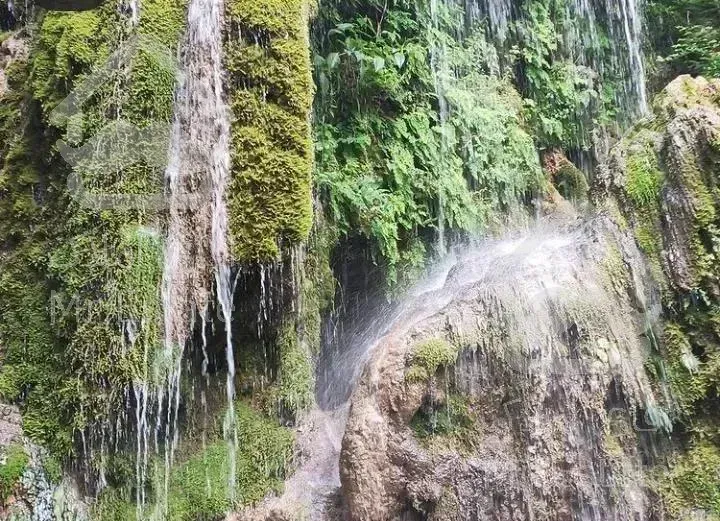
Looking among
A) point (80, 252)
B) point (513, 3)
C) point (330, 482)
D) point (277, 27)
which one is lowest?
point (330, 482)

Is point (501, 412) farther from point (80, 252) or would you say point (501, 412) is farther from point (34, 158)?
point (34, 158)

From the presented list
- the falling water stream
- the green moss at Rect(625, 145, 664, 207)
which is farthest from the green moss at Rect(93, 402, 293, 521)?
the green moss at Rect(625, 145, 664, 207)

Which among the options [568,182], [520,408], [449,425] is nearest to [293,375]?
[449,425]

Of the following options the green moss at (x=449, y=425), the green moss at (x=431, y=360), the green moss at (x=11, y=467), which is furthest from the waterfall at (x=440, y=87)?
the green moss at (x=11, y=467)

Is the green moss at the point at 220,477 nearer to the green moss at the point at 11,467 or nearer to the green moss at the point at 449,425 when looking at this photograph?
the green moss at the point at 11,467

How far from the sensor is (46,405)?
4812 millimetres

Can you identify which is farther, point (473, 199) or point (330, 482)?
point (473, 199)

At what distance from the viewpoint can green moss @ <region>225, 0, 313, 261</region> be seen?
16.0 ft

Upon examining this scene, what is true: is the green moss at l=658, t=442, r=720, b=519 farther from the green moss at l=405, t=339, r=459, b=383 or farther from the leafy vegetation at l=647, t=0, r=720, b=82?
the leafy vegetation at l=647, t=0, r=720, b=82

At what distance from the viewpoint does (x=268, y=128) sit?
16.5 ft

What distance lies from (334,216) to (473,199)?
253 centimetres

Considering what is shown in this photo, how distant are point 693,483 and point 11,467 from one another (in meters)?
4.80

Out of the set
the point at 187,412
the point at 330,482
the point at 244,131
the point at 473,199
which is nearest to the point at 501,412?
the point at 330,482

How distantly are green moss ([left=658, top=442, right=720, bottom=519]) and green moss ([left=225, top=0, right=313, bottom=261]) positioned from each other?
3187mm
